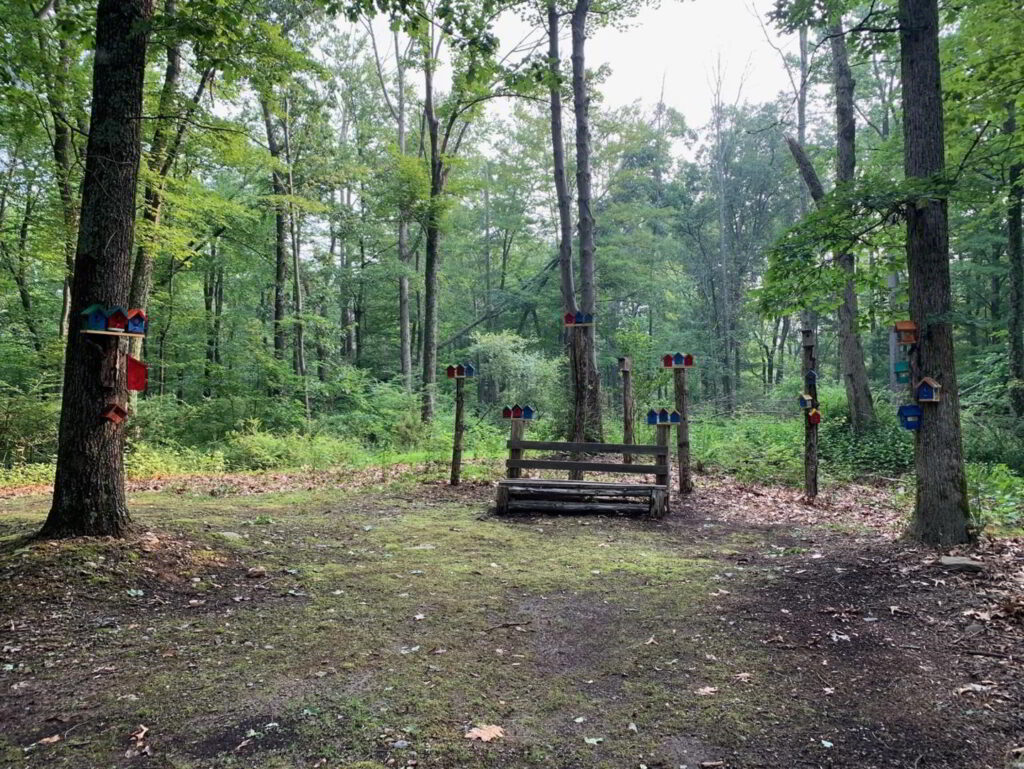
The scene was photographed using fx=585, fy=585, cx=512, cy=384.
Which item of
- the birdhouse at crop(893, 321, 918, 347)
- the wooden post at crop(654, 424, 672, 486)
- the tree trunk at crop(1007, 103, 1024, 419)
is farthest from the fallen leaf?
the tree trunk at crop(1007, 103, 1024, 419)

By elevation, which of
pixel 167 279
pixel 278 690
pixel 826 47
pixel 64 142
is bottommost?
pixel 278 690

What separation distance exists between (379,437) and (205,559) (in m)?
11.2

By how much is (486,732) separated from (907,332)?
4.98 m

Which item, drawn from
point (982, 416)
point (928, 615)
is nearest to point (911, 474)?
point (982, 416)

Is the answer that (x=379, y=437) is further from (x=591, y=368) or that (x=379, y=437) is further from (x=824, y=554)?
(x=824, y=554)

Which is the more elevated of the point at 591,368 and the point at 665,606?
the point at 591,368

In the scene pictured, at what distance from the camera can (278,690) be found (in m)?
3.08

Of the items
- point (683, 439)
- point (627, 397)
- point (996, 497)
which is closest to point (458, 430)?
point (627, 397)

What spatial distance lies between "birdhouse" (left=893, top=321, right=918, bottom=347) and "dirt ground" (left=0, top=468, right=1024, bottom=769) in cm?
189

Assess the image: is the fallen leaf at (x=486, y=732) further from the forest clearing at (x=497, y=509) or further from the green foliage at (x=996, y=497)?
the green foliage at (x=996, y=497)

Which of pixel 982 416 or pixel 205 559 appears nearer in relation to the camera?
pixel 205 559

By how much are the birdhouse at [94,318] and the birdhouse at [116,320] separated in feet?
0.11

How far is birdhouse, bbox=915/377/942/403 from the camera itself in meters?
5.22

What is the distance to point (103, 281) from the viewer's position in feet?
15.4
